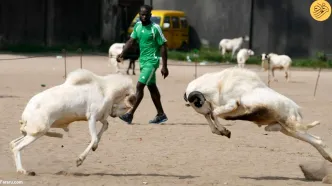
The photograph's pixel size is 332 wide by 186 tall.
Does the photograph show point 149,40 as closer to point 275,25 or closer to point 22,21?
point 275,25

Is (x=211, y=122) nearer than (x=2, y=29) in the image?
Yes

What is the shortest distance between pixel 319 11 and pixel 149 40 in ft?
80.2

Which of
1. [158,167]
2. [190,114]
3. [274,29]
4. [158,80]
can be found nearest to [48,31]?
[274,29]

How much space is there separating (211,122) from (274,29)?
28.1 m

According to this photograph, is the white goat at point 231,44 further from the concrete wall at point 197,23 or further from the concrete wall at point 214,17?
the concrete wall at point 214,17

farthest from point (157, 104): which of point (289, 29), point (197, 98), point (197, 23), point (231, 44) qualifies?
point (197, 23)

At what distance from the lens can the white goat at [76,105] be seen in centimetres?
912

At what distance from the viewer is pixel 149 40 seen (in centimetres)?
1376

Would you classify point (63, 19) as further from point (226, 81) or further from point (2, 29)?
point (226, 81)

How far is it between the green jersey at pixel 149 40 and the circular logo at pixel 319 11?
23919 mm

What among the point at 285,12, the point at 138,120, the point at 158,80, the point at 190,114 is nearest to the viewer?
the point at 138,120

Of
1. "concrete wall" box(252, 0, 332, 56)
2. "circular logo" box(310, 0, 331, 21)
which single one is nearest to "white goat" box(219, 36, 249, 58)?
"concrete wall" box(252, 0, 332, 56)

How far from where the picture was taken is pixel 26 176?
30.1ft

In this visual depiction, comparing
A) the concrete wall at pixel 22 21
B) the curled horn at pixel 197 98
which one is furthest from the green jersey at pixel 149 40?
the concrete wall at pixel 22 21
